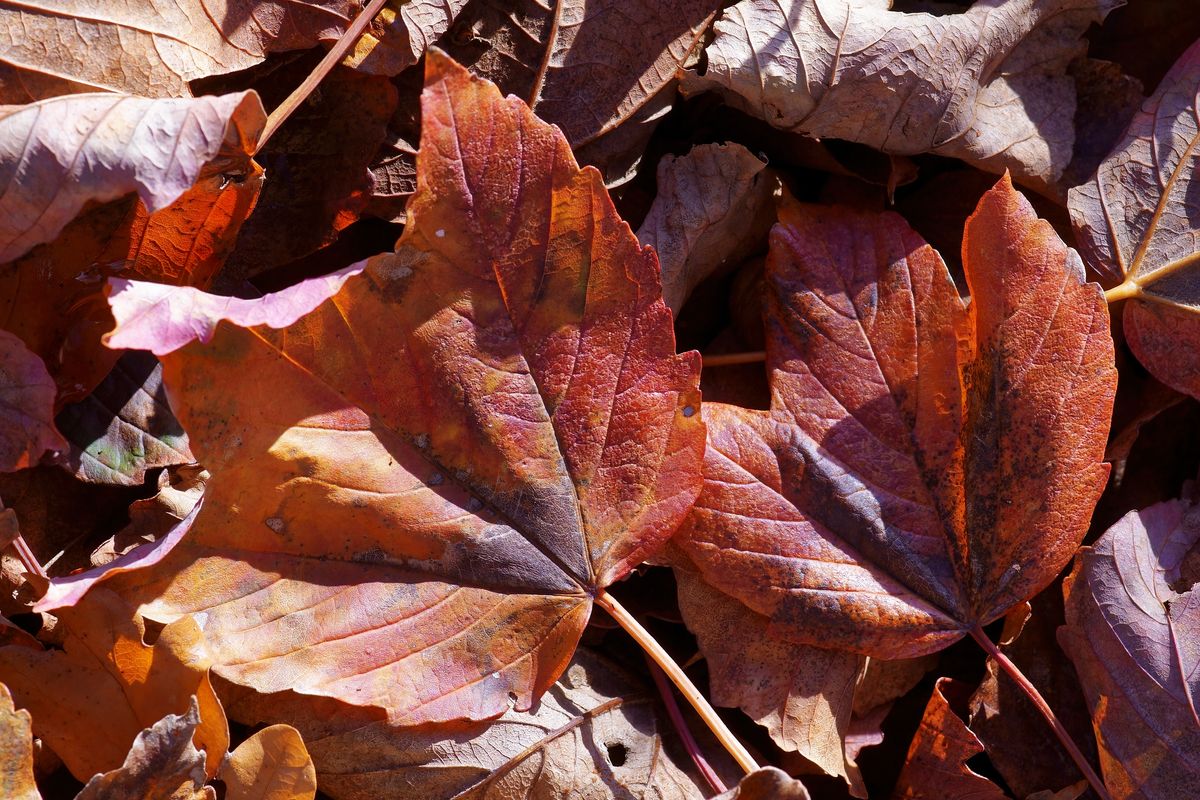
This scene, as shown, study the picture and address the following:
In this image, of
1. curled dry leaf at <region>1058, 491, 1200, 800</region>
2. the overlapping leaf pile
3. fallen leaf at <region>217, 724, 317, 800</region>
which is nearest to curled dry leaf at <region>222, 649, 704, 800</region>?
the overlapping leaf pile

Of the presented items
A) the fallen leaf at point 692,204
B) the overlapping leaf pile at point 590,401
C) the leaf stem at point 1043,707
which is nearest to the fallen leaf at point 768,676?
the overlapping leaf pile at point 590,401

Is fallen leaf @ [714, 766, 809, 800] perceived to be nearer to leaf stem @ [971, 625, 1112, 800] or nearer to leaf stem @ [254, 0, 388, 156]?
leaf stem @ [971, 625, 1112, 800]

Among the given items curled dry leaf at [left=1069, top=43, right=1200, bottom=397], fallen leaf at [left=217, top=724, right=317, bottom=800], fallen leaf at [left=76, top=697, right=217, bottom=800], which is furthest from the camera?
curled dry leaf at [left=1069, top=43, right=1200, bottom=397]

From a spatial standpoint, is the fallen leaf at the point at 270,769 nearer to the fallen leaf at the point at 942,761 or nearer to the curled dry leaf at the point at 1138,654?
the fallen leaf at the point at 942,761

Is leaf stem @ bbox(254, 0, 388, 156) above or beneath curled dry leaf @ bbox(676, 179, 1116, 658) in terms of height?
above

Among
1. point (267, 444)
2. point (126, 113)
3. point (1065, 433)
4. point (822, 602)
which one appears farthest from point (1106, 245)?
point (126, 113)

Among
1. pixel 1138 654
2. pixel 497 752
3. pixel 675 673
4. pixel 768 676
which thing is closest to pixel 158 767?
pixel 497 752

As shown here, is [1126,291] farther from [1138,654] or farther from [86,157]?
[86,157]
